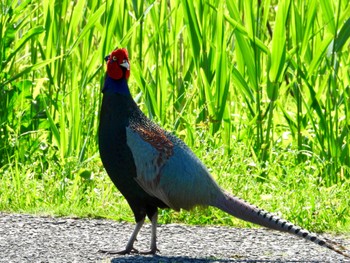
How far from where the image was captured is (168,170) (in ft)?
15.5

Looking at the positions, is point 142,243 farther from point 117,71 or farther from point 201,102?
point 201,102

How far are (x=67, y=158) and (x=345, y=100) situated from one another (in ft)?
5.82

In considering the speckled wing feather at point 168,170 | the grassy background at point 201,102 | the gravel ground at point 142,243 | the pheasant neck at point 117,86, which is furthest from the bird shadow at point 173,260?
the grassy background at point 201,102

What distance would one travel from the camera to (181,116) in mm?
6246

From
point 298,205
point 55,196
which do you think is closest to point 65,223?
point 55,196

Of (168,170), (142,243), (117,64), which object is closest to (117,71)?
(117,64)

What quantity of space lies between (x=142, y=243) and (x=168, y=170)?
0.60 metres

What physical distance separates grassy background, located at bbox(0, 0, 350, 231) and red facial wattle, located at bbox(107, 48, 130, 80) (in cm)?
112

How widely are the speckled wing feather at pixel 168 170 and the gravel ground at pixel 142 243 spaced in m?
0.29

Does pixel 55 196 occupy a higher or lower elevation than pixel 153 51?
lower

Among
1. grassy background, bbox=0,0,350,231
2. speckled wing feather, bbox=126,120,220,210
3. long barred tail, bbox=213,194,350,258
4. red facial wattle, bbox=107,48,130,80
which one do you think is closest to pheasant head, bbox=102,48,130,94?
red facial wattle, bbox=107,48,130,80

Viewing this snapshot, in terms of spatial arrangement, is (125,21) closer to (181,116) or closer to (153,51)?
(153,51)

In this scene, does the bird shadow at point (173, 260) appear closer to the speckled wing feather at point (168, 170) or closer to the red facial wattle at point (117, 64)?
the speckled wing feather at point (168, 170)

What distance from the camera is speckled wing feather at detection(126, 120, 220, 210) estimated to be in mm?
4695
